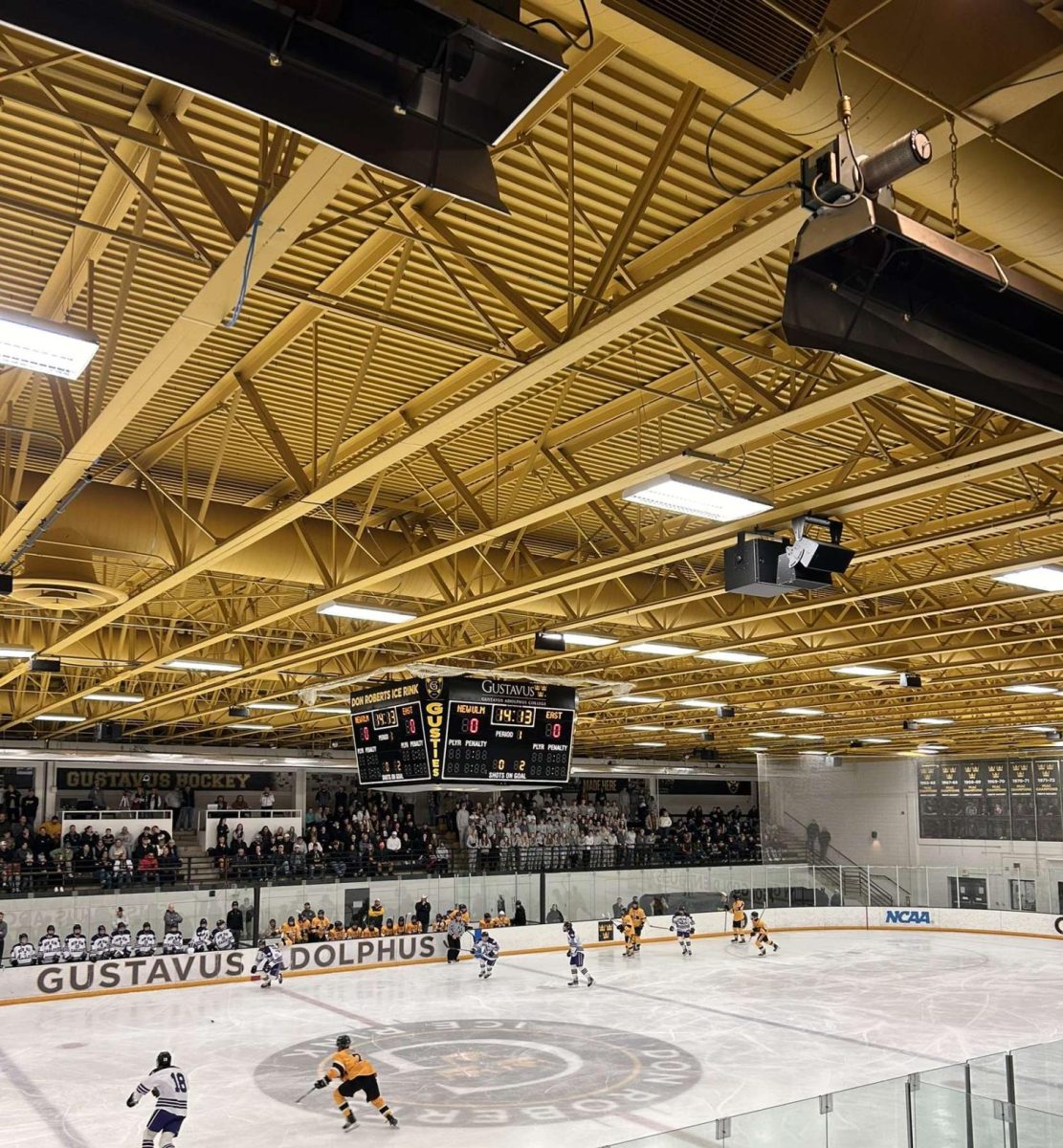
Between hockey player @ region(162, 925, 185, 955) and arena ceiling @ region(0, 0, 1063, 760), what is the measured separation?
26.1 ft

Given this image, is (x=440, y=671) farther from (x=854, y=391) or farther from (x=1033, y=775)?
(x=1033, y=775)

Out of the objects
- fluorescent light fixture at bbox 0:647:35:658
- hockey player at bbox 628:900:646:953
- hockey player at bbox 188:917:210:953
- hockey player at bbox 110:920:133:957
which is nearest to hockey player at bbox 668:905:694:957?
hockey player at bbox 628:900:646:953

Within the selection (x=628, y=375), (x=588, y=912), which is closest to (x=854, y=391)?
(x=628, y=375)

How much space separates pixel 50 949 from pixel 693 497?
19.6m

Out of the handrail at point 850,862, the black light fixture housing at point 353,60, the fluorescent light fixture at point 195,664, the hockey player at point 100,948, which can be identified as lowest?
the hockey player at point 100,948

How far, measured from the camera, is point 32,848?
33719mm

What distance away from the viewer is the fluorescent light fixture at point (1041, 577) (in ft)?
44.4

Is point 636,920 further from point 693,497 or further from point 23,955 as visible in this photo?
point 693,497

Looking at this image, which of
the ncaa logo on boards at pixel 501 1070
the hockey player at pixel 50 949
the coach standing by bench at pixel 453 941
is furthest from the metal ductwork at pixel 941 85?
the coach standing by bench at pixel 453 941

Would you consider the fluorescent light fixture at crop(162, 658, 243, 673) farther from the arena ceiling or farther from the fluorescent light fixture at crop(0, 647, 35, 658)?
the fluorescent light fixture at crop(0, 647, 35, 658)

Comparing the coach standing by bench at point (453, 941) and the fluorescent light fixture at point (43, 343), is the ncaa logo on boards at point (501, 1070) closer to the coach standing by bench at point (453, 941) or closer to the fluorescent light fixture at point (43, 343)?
the coach standing by bench at point (453, 941)

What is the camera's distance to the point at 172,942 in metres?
24.6

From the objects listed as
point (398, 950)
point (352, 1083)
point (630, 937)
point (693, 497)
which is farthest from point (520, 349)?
point (630, 937)

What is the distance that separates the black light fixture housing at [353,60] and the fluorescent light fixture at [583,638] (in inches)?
598
